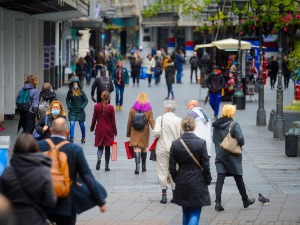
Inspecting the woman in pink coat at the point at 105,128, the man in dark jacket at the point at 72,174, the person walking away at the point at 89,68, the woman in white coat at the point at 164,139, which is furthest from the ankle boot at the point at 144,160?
the person walking away at the point at 89,68

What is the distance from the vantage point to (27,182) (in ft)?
28.9

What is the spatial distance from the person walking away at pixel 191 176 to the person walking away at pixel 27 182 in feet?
10.6

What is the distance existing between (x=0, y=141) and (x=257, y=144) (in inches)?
477

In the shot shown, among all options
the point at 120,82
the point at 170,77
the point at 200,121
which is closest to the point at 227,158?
the point at 200,121

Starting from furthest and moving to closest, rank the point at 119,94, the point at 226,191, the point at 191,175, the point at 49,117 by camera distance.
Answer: the point at 119,94 → the point at 49,117 → the point at 226,191 → the point at 191,175

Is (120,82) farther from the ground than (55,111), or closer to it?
closer to it

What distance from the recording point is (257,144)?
23969 mm

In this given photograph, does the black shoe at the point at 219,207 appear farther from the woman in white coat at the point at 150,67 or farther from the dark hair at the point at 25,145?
the woman in white coat at the point at 150,67

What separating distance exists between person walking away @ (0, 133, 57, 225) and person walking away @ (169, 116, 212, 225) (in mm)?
3216

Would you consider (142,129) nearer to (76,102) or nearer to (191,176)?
(76,102)

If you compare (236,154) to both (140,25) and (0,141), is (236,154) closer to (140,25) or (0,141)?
(0,141)

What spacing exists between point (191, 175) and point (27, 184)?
3.49 m

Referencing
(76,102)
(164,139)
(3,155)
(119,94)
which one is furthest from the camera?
(119,94)

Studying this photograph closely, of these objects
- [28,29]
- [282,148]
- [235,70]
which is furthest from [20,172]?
[235,70]
